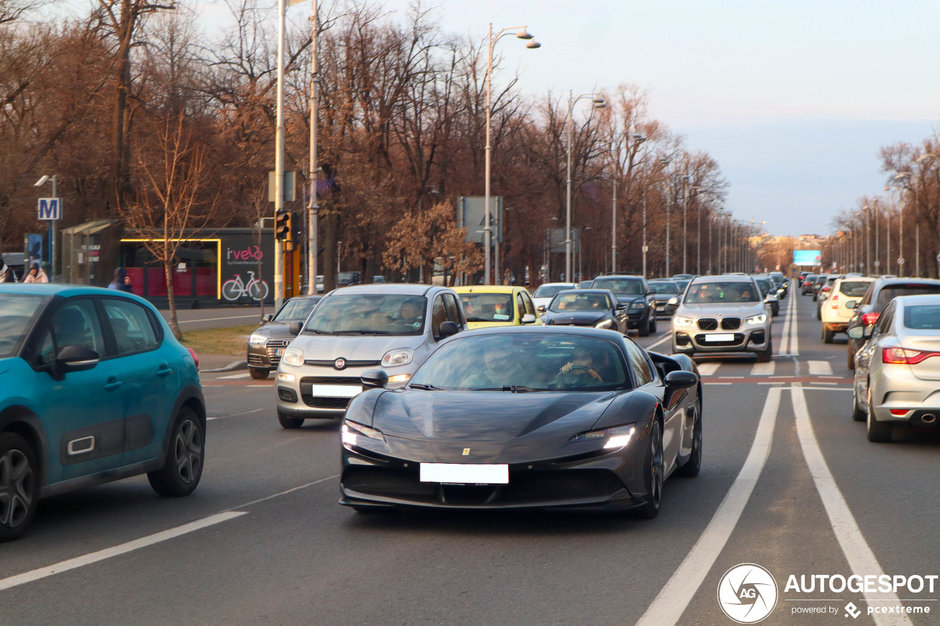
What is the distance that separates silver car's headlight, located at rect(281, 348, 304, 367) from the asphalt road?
2564 millimetres

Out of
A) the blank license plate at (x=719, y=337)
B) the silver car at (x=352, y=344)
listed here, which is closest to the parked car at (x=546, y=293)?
the blank license plate at (x=719, y=337)

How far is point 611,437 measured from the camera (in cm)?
736

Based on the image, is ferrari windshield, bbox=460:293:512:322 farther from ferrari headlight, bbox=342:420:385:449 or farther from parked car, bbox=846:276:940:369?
ferrari headlight, bbox=342:420:385:449

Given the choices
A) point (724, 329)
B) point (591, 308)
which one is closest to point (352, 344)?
point (724, 329)

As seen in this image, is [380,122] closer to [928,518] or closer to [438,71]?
[438,71]

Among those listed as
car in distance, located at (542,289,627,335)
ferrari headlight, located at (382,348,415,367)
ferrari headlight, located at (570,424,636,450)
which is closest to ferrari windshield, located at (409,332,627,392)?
ferrari headlight, located at (570,424,636,450)

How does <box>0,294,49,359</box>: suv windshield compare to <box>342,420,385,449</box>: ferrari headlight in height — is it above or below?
above

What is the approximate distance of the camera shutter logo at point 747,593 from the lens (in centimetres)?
557

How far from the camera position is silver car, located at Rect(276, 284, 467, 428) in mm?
13438

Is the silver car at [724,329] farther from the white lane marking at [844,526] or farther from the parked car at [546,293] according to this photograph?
the parked car at [546,293]

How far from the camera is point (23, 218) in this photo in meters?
54.3

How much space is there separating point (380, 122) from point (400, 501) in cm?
4747

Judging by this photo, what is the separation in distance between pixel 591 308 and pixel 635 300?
24.9 ft

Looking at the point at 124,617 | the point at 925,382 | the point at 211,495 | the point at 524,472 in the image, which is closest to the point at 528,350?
the point at 524,472
